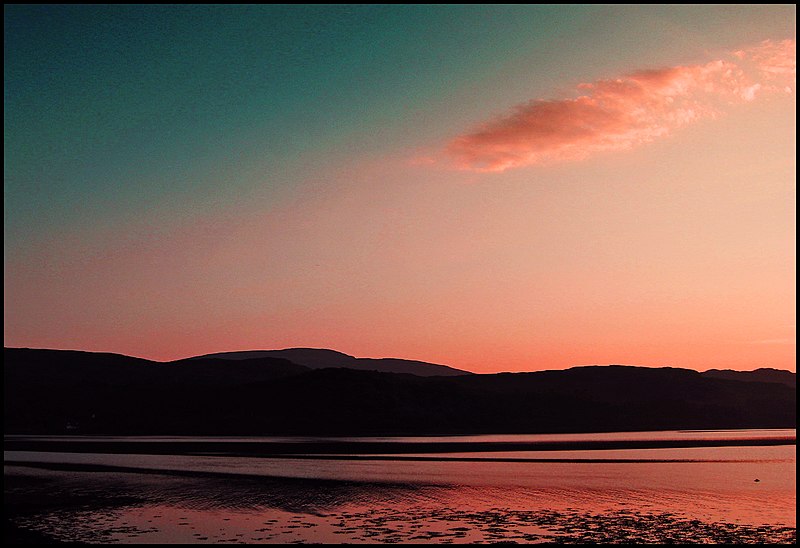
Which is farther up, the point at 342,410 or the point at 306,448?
the point at 342,410

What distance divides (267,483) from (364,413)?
336 feet

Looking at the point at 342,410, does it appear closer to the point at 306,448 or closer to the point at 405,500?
the point at 306,448

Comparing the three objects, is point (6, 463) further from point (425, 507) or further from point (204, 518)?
point (425, 507)

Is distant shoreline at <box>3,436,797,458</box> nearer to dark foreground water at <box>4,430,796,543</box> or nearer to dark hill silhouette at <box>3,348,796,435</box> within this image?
dark foreground water at <box>4,430,796,543</box>

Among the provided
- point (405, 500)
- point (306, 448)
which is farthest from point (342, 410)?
point (405, 500)

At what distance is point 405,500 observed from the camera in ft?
143

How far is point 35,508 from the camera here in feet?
133

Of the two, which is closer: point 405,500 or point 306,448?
point 405,500

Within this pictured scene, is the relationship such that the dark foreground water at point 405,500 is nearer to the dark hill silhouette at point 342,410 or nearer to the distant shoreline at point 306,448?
the distant shoreline at point 306,448

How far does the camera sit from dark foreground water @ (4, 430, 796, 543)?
32.9m

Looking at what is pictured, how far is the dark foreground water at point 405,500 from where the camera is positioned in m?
32.9

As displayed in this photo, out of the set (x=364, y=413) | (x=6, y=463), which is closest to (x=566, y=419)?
(x=364, y=413)

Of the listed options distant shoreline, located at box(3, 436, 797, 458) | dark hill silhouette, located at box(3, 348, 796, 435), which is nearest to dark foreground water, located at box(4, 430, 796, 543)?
distant shoreline, located at box(3, 436, 797, 458)

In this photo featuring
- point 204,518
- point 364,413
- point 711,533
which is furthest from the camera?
point 364,413
